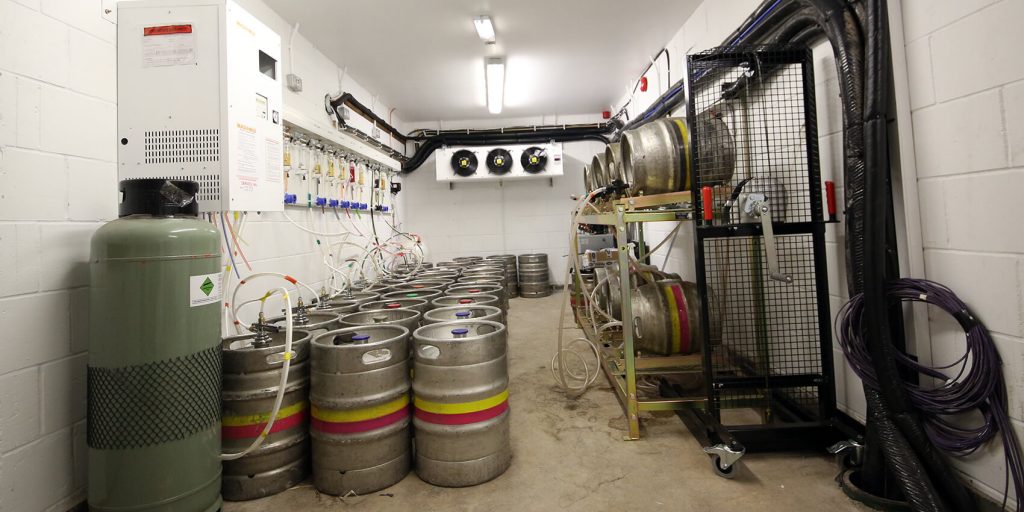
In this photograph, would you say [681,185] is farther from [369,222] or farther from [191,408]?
[369,222]

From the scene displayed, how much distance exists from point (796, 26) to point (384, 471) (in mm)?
2498

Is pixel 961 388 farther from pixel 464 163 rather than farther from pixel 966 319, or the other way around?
pixel 464 163

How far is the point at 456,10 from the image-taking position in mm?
2910

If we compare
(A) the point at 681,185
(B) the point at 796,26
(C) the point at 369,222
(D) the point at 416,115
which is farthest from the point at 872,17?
(D) the point at 416,115

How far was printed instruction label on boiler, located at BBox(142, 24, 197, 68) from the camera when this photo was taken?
Result: 154cm

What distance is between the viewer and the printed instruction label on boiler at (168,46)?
60.7 inches

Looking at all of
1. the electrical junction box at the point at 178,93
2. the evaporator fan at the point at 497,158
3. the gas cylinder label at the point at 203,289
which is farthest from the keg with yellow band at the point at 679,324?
the evaporator fan at the point at 497,158

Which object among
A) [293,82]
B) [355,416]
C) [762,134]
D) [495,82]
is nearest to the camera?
[355,416]

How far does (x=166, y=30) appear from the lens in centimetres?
154

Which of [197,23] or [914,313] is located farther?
[197,23]

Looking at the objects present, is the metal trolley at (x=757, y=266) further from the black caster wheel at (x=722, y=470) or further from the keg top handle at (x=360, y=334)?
the keg top handle at (x=360, y=334)

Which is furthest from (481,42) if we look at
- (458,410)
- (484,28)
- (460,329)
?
(458,410)

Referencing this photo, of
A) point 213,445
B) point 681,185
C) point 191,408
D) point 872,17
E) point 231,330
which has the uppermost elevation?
point 872,17

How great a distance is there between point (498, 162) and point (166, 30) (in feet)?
12.8
